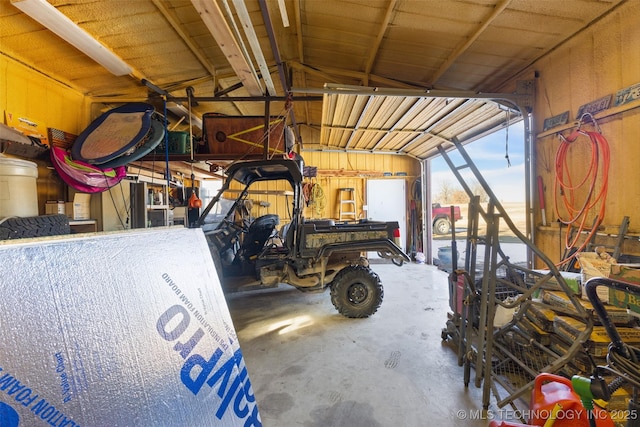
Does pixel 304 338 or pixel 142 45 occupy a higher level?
pixel 142 45

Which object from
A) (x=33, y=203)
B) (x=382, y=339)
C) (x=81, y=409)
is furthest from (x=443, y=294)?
(x=33, y=203)

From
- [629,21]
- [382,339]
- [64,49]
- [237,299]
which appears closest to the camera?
[629,21]

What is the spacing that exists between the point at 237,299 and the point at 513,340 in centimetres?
355

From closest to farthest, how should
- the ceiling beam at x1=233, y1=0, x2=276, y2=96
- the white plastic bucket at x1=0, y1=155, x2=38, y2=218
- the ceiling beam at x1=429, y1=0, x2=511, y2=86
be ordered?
1. the ceiling beam at x1=233, y1=0, x2=276, y2=96
2. the white plastic bucket at x1=0, y1=155, x2=38, y2=218
3. the ceiling beam at x1=429, y1=0, x2=511, y2=86

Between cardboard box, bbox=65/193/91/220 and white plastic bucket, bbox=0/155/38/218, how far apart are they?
27.7 inches

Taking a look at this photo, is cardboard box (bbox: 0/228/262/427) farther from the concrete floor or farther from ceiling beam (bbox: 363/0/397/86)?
ceiling beam (bbox: 363/0/397/86)

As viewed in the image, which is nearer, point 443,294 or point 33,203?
point 33,203

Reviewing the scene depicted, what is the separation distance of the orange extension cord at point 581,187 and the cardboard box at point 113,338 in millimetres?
3293

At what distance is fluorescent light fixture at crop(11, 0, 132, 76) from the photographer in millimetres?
2225

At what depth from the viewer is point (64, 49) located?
3002 millimetres

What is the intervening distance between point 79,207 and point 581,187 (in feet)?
19.0

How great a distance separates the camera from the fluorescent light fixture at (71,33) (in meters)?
2.22

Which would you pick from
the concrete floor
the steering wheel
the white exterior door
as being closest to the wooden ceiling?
the steering wheel

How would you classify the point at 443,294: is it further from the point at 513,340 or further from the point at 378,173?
the point at 378,173
